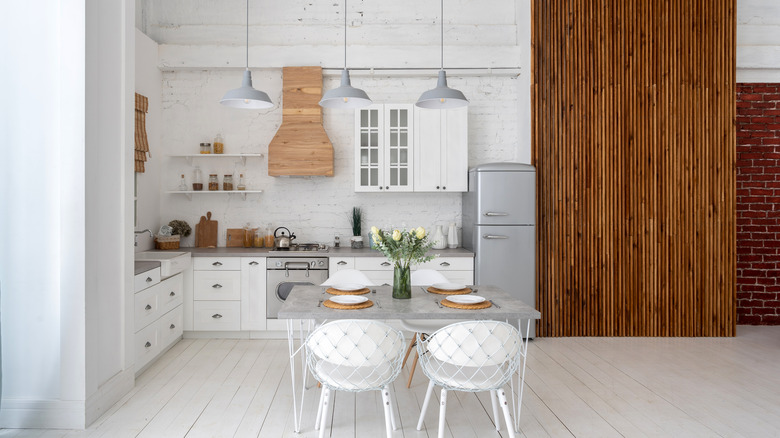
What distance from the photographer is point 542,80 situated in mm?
4996

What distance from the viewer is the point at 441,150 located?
16.9 feet

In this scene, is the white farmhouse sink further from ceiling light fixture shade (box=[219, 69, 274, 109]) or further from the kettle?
ceiling light fixture shade (box=[219, 69, 274, 109])

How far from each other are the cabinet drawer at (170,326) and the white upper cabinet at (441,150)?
8.99 ft

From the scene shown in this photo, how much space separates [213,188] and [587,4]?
14.8ft

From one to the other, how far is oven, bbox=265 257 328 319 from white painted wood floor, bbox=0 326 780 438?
1.71ft

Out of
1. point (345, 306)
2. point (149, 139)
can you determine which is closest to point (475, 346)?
point (345, 306)

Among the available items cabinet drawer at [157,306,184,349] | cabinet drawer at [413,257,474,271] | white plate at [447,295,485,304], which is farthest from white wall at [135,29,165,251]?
white plate at [447,295,485,304]

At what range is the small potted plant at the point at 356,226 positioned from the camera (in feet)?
17.4

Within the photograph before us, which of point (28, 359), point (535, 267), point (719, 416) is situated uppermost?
point (535, 267)

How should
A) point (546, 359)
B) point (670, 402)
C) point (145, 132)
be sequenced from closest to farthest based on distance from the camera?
point (670, 402) < point (546, 359) < point (145, 132)

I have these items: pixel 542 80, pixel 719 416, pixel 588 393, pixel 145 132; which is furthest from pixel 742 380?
pixel 145 132

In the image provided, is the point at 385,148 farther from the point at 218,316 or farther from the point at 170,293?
the point at 170,293

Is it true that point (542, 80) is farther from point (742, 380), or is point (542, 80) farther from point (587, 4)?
point (742, 380)

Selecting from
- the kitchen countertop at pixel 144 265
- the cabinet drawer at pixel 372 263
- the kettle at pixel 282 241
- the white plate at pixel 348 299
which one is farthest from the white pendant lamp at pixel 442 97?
the kitchen countertop at pixel 144 265
